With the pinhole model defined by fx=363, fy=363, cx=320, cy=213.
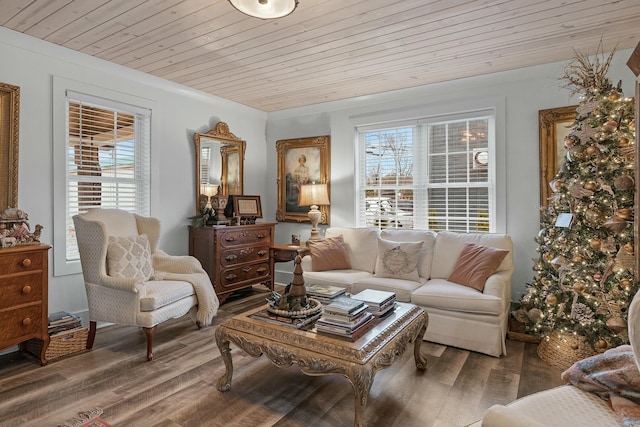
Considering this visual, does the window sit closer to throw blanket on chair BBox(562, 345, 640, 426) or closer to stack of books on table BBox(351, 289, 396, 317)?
stack of books on table BBox(351, 289, 396, 317)

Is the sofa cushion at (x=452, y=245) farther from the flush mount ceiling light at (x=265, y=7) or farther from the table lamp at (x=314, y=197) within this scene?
the flush mount ceiling light at (x=265, y=7)

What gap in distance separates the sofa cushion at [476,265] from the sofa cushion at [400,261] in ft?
1.19

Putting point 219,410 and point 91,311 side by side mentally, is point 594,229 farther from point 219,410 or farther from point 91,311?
point 91,311

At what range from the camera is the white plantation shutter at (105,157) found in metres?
3.39

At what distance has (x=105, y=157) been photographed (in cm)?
366

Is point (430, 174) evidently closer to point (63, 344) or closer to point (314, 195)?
point (314, 195)

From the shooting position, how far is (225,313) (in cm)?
395

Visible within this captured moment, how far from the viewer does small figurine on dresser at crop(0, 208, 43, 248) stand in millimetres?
2658

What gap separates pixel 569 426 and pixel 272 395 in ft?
5.35

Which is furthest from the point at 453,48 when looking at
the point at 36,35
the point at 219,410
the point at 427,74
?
the point at 36,35

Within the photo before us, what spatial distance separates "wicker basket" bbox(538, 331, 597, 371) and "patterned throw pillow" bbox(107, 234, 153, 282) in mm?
3287

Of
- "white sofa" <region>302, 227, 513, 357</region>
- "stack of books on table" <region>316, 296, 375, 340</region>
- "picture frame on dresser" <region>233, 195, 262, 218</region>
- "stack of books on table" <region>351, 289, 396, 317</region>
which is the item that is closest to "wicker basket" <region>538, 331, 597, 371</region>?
"white sofa" <region>302, 227, 513, 357</region>

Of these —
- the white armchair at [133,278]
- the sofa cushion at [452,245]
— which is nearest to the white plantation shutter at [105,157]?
the white armchair at [133,278]

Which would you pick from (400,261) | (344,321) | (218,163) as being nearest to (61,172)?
(218,163)
